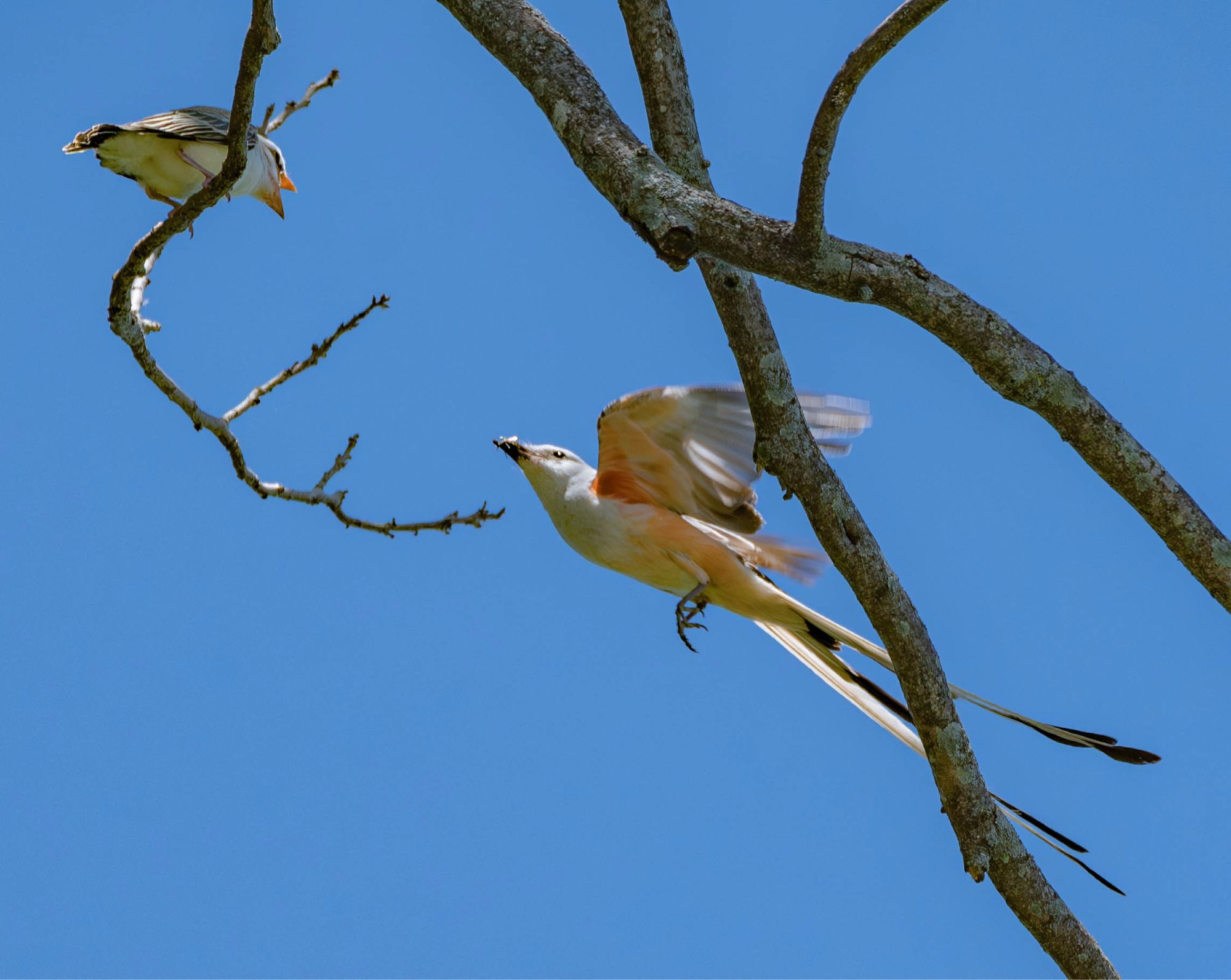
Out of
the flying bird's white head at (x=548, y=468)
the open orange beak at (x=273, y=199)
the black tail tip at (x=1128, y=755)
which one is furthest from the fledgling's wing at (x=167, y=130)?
the black tail tip at (x=1128, y=755)

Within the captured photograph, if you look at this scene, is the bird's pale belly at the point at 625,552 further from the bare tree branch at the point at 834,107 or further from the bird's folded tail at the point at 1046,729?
the bare tree branch at the point at 834,107

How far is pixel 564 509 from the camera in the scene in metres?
4.43

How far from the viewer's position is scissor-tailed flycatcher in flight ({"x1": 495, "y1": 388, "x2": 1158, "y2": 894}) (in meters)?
3.90

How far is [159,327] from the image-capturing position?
3.82m

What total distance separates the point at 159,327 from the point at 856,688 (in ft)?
8.52

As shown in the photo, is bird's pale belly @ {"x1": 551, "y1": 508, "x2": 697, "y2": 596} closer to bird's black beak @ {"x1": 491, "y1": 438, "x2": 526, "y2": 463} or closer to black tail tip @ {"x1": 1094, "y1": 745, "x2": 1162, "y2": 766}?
bird's black beak @ {"x1": 491, "y1": 438, "x2": 526, "y2": 463}

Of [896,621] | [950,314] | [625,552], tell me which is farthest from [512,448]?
[950,314]

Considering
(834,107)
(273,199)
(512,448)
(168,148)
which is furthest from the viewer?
(273,199)

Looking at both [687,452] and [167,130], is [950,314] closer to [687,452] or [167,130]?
[687,452]

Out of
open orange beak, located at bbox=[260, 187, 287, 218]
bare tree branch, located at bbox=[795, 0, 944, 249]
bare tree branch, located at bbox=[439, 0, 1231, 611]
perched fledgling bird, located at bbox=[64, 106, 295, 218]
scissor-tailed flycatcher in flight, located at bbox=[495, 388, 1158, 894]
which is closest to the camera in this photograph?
bare tree branch, located at bbox=[795, 0, 944, 249]

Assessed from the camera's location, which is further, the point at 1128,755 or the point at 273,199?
the point at 273,199

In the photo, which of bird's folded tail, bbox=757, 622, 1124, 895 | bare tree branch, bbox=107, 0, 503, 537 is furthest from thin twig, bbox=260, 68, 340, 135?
bird's folded tail, bbox=757, 622, 1124, 895

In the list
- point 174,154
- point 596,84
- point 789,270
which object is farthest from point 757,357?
point 174,154

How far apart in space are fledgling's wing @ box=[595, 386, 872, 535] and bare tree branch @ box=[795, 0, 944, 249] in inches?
55.5
